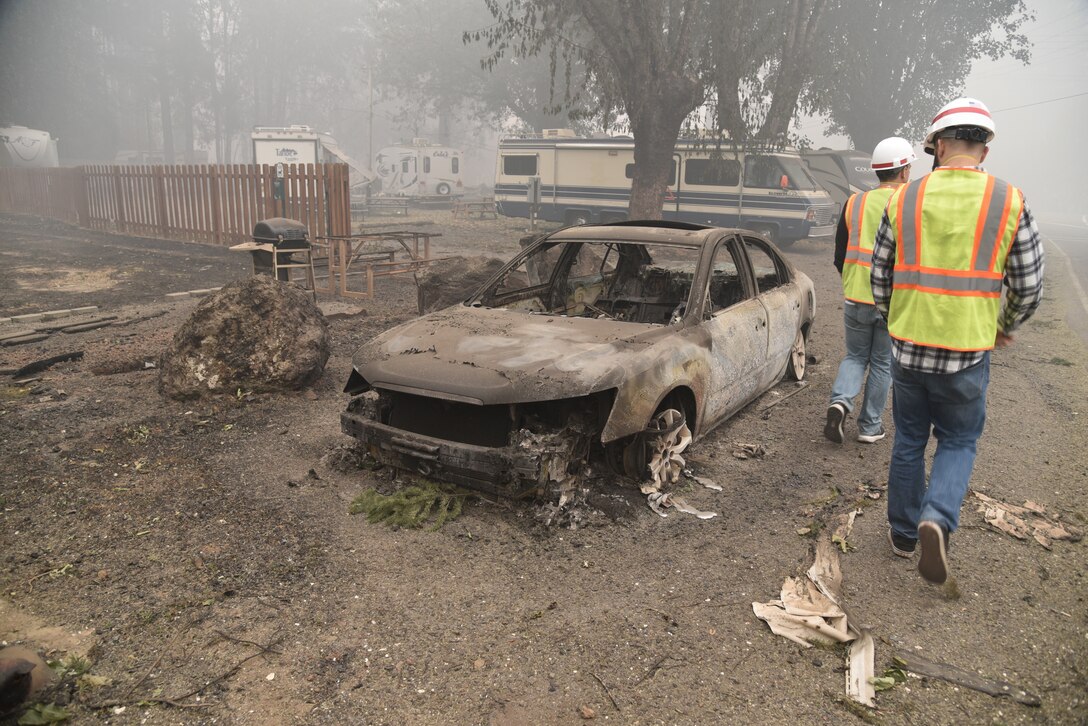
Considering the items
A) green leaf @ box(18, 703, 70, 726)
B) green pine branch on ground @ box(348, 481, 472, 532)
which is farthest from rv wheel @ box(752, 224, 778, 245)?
green leaf @ box(18, 703, 70, 726)

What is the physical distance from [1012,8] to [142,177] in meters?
26.8

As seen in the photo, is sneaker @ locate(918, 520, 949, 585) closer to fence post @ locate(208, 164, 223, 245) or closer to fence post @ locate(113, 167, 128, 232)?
fence post @ locate(208, 164, 223, 245)

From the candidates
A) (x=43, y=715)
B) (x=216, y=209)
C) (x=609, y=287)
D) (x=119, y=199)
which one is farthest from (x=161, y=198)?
(x=43, y=715)

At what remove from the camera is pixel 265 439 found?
5.01 meters

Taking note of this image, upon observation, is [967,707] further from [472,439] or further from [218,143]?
[218,143]

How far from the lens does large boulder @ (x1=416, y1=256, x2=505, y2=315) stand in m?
8.74

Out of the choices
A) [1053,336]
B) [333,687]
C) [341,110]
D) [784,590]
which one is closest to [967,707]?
[784,590]

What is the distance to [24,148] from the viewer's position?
31.5 meters

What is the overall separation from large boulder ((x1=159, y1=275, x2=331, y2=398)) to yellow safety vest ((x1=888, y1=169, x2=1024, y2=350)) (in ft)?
14.7

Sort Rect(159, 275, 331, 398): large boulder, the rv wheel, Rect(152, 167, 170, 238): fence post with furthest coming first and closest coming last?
the rv wheel < Rect(152, 167, 170, 238): fence post < Rect(159, 275, 331, 398): large boulder

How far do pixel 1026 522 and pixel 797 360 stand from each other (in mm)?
2635

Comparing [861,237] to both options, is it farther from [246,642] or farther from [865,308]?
[246,642]

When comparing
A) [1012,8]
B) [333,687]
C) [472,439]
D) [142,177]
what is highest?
[1012,8]

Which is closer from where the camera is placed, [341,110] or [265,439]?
[265,439]
